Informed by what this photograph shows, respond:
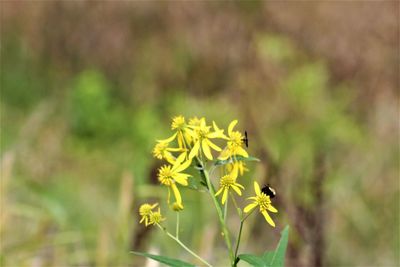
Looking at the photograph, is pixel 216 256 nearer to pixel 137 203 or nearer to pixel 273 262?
pixel 137 203

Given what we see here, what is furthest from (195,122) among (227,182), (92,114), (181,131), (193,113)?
(92,114)

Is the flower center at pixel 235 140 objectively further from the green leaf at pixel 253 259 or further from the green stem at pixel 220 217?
the green leaf at pixel 253 259

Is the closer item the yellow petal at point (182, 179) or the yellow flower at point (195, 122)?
the yellow petal at point (182, 179)

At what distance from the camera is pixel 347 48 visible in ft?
21.3

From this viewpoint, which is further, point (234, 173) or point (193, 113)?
point (193, 113)

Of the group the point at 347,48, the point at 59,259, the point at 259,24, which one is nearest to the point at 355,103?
the point at 347,48

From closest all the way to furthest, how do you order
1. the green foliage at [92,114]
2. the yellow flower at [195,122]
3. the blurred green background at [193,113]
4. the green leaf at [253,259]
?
the green leaf at [253,259] < the yellow flower at [195,122] < the blurred green background at [193,113] < the green foliage at [92,114]

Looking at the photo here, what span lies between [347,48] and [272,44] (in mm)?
698

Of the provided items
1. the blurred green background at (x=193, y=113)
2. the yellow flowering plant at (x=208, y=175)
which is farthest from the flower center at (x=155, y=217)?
the blurred green background at (x=193, y=113)

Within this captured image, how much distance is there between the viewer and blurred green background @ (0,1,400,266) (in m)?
3.62

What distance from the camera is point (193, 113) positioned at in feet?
17.9

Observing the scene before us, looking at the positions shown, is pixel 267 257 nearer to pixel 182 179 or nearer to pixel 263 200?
pixel 263 200

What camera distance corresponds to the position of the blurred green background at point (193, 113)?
143 inches

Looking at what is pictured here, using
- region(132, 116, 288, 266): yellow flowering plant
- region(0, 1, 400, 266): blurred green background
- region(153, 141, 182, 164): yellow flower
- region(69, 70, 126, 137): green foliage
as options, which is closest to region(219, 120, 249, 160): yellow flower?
region(132, 116, 288, 266): yellow flowering plant
